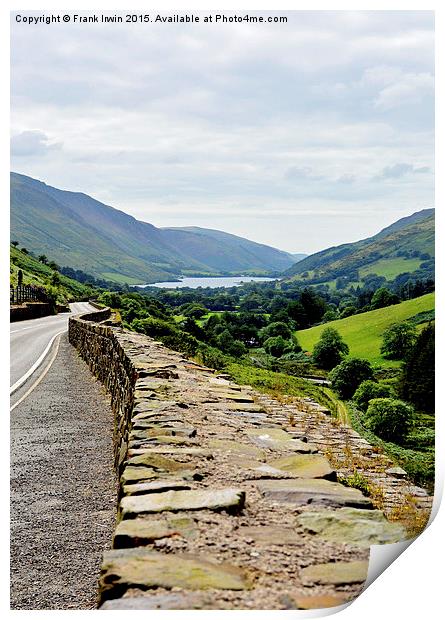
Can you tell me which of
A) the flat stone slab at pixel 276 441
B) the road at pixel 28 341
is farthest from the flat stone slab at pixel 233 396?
the road at pixel 28 341

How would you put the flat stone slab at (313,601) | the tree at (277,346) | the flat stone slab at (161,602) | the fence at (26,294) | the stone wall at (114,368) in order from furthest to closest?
the tree at (277,346) → the fence at (26,294) → the stone wall at (114,368) → the flat stone slab at (313,601) → the flat stone slab at (161,602)

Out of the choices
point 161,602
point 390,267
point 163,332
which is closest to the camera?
point 161,602

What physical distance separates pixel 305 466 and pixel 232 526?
2.83ft

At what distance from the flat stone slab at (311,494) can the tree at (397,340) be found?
58.5ft

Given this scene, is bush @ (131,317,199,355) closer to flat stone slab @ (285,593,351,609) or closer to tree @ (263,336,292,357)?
tree @ (263,336,292,357)

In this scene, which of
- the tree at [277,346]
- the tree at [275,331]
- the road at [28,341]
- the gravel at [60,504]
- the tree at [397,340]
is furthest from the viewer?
the tree at [275,331]

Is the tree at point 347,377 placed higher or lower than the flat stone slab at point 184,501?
lower

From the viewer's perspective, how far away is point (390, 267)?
28.2 m

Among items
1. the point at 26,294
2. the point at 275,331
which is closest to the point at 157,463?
the point at 275,331

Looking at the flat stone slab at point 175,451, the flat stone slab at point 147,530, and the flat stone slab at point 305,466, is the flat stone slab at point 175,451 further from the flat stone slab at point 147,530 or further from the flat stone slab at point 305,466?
the flat stone slab at point 147,530

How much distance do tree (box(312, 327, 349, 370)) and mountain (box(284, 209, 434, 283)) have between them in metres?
3.39

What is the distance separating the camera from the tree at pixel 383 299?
21516 millimetres

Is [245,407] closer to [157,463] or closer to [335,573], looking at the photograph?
[157,463]

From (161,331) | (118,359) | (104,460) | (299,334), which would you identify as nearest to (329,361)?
(299,334)
